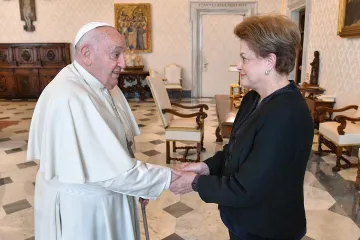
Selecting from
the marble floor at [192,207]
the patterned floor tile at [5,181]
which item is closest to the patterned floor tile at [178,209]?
the marble floor at [192,207]

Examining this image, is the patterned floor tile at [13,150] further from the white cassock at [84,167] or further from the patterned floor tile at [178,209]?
the white cassock at [84,167]

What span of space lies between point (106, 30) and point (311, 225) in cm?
244

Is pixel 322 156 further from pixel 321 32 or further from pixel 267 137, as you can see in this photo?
pixel 267 137

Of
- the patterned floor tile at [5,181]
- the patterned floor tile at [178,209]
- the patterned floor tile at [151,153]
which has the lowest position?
the patterned floor tile at [178,209]

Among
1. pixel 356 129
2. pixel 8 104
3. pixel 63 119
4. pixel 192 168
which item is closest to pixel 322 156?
pixel 356 129

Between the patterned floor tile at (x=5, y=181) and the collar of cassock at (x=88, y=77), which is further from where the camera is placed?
the patterned floor tile at (x=5, y=181)

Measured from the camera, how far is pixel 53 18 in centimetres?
1001

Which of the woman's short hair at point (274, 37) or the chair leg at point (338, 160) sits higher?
the woman's short hair at point (274, 37)

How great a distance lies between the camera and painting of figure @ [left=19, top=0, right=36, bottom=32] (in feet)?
32.4

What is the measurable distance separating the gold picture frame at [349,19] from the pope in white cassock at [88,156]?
4578mm

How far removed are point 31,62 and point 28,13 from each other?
61.5 inches

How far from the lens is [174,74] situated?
9.97m

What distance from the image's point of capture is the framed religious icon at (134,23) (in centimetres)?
976

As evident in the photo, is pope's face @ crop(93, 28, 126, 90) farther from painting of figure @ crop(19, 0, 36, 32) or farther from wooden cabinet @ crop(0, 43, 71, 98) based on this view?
painting of figure @ crop(19, 0, 36, 32)
